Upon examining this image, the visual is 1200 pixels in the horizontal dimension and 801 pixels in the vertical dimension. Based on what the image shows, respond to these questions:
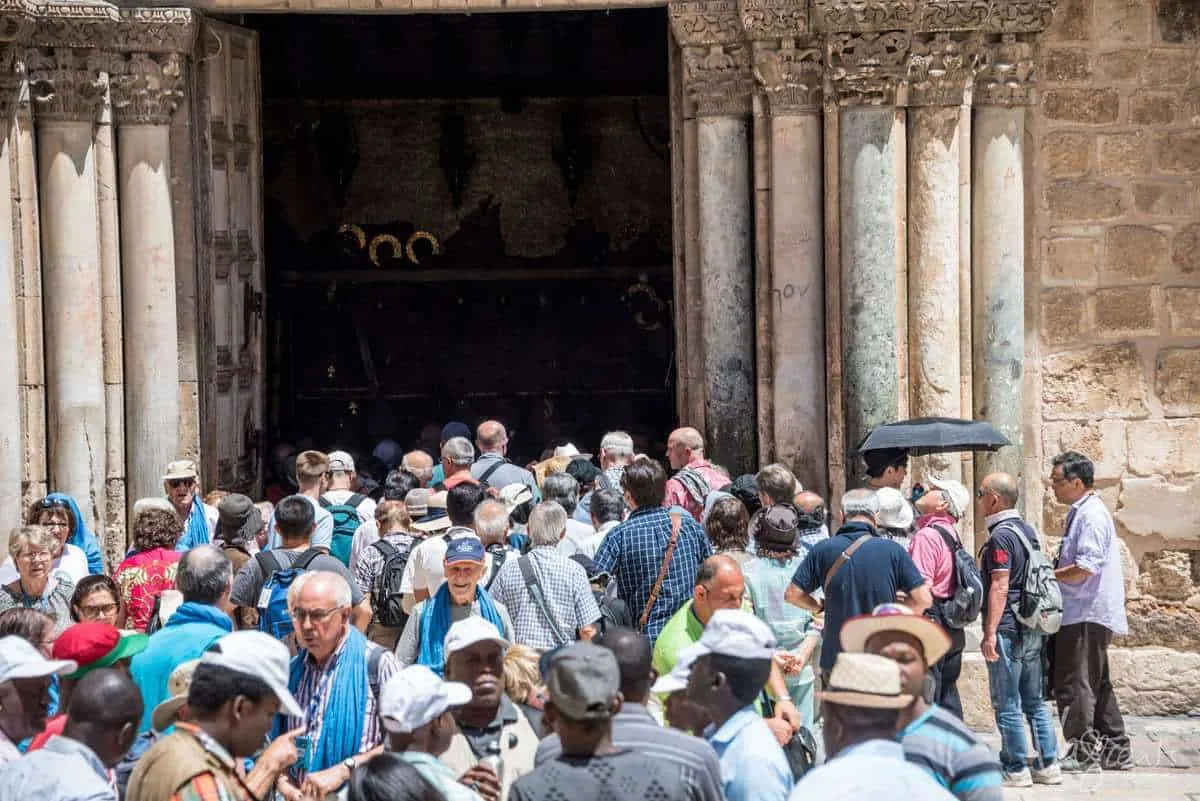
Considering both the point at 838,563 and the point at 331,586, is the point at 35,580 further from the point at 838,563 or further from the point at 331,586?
the point at 838,563

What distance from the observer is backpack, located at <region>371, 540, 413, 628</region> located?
769 centimetres

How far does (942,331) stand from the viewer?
388 inches

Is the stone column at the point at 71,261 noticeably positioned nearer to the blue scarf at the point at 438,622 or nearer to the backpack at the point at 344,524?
the backpack at the point at 344,524

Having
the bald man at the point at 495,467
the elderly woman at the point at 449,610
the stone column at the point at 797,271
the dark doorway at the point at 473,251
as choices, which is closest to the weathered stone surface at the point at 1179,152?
the stone column at the point at 797,271

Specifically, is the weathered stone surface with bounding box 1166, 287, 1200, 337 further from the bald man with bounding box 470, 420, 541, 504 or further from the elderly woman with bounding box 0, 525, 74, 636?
the elderly woman with bounding box 0, 525, 74, 636

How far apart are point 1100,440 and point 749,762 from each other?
5.86m

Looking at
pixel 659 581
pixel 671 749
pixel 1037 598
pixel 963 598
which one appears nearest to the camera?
pixel 671 749

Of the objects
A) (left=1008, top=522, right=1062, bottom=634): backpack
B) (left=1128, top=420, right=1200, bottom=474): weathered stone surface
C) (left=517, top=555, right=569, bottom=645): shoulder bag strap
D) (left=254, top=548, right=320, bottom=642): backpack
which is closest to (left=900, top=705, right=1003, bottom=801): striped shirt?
(left=517, top=555, right=569, bottom=645): shoulder bag strap

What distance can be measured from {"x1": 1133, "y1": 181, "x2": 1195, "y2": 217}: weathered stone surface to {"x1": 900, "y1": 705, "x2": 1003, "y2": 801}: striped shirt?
598 cm

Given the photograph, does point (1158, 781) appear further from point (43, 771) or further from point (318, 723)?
point (43, 771)

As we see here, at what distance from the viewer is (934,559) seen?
7926mm

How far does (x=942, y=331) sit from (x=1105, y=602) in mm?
1813

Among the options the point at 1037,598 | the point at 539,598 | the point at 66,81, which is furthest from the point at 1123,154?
the point at 66,81

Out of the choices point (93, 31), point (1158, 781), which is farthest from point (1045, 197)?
point (93, 31)
